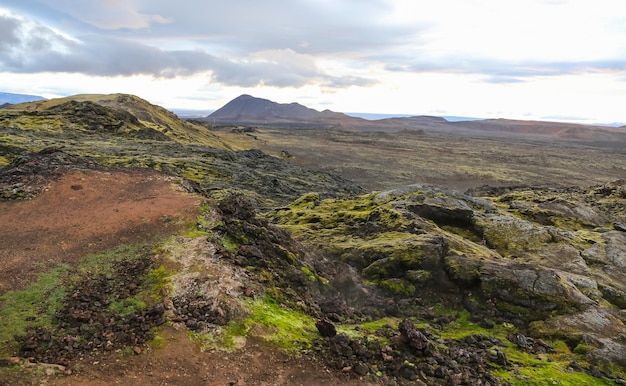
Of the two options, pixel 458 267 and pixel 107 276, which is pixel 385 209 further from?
pixel 107 276

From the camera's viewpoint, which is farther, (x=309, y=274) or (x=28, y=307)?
(x=309, y=274)

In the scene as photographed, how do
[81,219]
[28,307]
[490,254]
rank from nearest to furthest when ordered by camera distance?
[28,307] < [81,219] < [490,254]

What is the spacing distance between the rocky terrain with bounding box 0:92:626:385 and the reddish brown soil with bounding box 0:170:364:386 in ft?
0.17

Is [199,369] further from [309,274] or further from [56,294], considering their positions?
[309,274]

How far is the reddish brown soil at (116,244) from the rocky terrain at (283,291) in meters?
0.05

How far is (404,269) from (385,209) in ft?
21.8

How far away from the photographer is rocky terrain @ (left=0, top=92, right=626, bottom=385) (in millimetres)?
9602

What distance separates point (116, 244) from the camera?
1443 centimetres

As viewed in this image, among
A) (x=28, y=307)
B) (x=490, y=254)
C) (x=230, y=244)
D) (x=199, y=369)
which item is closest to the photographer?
(x=199, y=369)

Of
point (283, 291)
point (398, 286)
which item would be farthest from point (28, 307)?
point (398, 286)

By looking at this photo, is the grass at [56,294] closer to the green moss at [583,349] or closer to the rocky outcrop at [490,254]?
the rocky outcrop at [490,254]

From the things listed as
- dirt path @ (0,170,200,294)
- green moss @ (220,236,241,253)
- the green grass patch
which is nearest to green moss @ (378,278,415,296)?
green moss @ (220,236,241,253)

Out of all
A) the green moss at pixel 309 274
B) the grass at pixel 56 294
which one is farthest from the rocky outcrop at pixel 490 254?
the grass at pixel 56 294

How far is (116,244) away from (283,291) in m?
6.36
